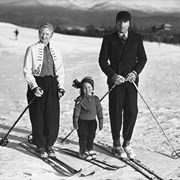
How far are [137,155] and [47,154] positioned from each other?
127cm

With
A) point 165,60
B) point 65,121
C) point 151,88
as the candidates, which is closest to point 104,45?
point 65,121

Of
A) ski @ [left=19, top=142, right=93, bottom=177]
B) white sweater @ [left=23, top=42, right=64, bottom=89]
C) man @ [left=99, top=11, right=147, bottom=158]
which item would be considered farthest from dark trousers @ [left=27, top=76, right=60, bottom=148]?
man @ [left=99, top=11, right=147, bottom=158]

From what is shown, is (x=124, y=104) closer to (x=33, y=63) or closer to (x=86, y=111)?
(x=86, y=111)

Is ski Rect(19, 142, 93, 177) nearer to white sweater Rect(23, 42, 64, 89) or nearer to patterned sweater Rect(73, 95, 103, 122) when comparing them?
patterned sweater Rect(73, 95, 103, 122)

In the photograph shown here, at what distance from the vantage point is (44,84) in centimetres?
545

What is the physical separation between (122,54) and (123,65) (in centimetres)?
14

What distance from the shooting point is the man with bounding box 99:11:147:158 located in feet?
18.2

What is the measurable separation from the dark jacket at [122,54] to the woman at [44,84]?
60 cm

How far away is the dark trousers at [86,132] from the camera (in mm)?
5586

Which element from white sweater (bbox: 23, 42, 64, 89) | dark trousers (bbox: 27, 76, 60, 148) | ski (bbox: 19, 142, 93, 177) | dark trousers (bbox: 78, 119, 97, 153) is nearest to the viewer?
ski (bbox: 19, 142, 93, 177)

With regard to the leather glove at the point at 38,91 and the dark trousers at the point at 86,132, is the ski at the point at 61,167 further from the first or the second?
the leather glove at the point at 38,91

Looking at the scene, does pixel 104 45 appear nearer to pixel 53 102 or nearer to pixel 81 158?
pixel 53 102

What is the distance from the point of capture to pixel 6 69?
57.0 feet

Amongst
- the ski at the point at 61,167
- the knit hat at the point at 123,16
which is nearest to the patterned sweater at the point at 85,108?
the ski at the point at 61,167
